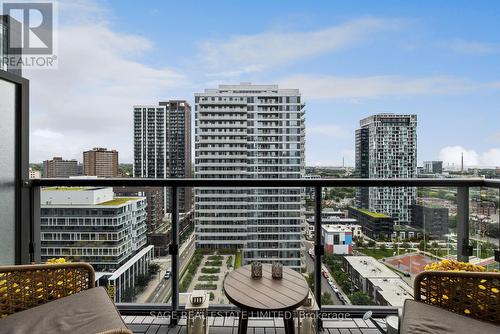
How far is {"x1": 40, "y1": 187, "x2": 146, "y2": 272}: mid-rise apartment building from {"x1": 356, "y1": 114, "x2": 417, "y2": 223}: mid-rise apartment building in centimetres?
204

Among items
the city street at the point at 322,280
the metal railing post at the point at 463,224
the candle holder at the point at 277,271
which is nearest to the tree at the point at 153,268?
the candle holder at the point at 277,271

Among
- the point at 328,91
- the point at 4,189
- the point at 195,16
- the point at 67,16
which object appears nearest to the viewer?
the point at 4,189

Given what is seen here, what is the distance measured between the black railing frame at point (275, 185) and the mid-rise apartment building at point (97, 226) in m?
0.10

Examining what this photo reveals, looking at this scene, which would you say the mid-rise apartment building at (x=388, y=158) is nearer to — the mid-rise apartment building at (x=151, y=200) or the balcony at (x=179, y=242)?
the balcony at (x=179, y=242)

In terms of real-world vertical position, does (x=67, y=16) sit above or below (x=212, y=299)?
above

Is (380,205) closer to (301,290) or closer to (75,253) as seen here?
(301,290)

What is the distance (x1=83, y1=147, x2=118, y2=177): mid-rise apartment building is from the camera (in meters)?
3.05

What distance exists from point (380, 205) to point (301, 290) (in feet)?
3.94

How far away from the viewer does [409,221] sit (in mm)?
2494

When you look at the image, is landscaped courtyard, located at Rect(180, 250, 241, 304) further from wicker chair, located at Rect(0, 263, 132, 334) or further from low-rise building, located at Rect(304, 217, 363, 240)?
wicker chair, located at Rect(0, 263, 132, 334)

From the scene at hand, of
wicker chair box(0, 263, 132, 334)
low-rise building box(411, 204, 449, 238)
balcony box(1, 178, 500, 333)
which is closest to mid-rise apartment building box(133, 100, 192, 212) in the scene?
balcony box(1, 178, 500, 333)

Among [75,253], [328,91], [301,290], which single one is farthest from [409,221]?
[328,91]

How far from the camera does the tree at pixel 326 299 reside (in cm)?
241
